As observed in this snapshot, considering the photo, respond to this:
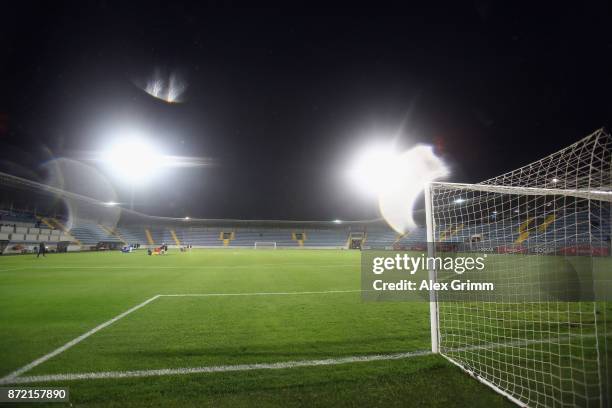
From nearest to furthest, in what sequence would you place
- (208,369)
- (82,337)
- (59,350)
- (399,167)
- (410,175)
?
(208,369) → (59,350) → (82,337) → (399,167) → (410,175)

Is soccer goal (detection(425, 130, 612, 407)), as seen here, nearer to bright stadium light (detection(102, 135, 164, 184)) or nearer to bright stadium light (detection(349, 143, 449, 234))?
bright stadium light (detection(349, 143, 449, 234))

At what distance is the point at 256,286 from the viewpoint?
8.30 m

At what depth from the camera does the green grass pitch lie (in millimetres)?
2484

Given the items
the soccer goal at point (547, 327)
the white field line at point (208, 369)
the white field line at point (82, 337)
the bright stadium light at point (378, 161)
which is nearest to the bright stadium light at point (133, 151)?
the white field line at point (82, 337)

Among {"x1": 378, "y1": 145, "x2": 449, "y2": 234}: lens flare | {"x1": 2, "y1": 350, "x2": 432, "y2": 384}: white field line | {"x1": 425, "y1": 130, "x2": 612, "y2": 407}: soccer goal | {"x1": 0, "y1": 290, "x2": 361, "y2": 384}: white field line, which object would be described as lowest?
{"x1": 0, "y1": 290, "x2": 361, "y2": 384}: white field line

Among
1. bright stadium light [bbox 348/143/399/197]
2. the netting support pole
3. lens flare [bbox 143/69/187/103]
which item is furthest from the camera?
bright stadium light [bbox 348/143/399/197]

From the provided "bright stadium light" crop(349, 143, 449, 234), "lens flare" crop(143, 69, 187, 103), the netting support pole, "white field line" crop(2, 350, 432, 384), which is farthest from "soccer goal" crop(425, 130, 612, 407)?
"lens flare" crop(143, 69, 187, 103)

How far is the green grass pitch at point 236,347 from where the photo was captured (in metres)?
2.48

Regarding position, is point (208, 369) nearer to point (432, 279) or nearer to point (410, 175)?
point (432, 279)

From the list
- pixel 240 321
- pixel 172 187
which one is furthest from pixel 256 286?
pixel 172 187

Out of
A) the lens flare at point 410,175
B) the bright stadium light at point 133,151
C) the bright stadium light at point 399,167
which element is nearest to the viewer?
the bright stadium light at point 133,151

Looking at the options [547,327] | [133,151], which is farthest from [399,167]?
[547,327]

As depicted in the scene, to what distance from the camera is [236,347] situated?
11.8 feet

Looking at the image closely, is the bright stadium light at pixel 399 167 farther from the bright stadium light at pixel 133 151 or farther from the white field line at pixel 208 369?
the bright stadium light at pixel 133 151
